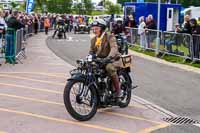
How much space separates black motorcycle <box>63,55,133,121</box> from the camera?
8.99 meters

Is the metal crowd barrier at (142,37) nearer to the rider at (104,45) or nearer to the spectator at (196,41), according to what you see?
the spectator at (196,41)

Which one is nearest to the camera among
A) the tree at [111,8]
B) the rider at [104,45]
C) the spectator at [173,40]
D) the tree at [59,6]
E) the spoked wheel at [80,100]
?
the spoked wheel at [80,100]

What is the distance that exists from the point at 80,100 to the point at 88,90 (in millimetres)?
277

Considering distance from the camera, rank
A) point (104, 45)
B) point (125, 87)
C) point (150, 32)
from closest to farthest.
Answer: point (104, 45), point (125, 87), point (150, 32)

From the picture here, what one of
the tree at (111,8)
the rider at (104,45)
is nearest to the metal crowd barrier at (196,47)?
the rider at (104,45)

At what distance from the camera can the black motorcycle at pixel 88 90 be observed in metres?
8.99

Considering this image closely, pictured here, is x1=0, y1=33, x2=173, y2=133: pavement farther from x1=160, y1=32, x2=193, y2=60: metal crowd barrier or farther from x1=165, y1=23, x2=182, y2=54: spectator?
x1=165, y1=23, x2=182, y2=54: spectator

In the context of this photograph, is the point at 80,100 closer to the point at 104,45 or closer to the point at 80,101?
the point at 80,101

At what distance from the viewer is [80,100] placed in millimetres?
9109

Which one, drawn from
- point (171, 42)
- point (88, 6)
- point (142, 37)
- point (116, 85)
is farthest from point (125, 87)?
point (88, 6)

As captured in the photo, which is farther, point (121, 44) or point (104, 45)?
point (121, 44)

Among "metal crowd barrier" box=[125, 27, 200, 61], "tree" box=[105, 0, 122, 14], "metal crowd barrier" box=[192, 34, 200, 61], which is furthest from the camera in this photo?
"tree" box=[105, 0, 122, 14]

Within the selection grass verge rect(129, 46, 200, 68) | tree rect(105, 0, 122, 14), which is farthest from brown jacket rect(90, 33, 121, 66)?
tree rect(105, 0, 122, 14)

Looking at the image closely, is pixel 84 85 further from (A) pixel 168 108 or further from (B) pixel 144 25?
(B) pixel 144 25
